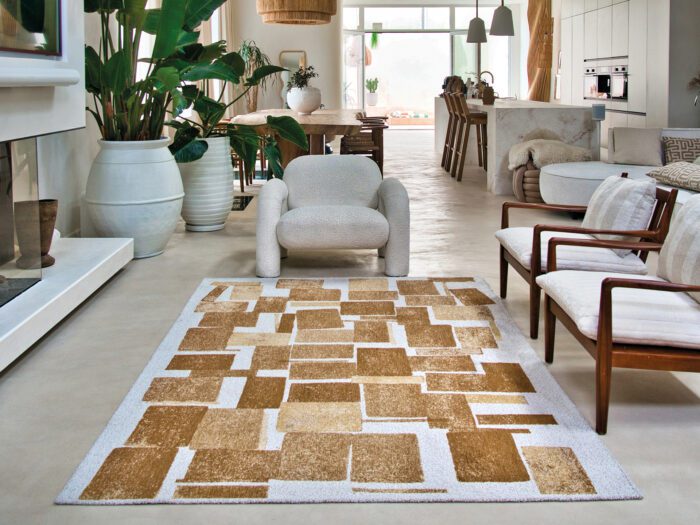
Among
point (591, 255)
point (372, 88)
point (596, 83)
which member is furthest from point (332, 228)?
point (372, 88)

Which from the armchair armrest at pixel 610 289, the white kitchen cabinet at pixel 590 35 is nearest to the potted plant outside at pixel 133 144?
the armchair armrest at pixel 610 289

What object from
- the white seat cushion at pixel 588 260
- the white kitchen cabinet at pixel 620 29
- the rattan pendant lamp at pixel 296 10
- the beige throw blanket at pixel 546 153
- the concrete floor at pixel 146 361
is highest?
the white kitchen cabinet at pixel 620 29

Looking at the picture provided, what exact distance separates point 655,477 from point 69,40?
316 centimetres

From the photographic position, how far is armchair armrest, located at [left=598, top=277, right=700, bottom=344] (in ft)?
8.63

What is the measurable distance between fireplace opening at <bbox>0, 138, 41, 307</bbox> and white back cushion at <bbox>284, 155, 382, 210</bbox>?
185 cm

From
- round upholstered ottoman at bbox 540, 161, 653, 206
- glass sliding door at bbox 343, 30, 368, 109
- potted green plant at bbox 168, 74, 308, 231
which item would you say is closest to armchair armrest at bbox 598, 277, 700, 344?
→ round upholstered ottoman at bbox 540, 161, 653, 206

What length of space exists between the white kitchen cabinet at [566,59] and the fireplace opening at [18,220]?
11.6m

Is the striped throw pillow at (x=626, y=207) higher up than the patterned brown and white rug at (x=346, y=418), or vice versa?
the striped throw pillow at (x=626, y=207)

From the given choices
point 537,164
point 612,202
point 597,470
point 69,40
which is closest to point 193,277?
point 69,40

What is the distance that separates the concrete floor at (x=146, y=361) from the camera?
2.21 m

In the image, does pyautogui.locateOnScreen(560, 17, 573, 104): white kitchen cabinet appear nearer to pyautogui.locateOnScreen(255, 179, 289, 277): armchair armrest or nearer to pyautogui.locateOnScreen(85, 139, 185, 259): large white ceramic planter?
pyautogui.locateOnScreen(85, 139, 185, 259): large white ceramic planter

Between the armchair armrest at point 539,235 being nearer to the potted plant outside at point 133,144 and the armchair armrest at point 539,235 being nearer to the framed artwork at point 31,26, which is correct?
the framed artwork at point 31,26

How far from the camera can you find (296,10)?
7.66m

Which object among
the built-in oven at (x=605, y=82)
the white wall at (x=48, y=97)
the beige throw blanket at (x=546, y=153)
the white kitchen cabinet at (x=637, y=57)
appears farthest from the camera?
the built-in oven at (x=605, y=82)
